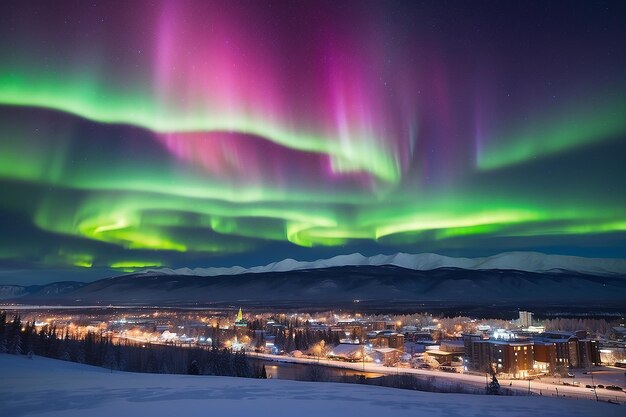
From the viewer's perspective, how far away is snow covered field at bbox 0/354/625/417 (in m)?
18.7

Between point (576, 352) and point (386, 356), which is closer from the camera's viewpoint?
point (576, 352)

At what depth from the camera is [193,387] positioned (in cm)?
2580

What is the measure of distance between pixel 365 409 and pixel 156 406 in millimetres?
9099

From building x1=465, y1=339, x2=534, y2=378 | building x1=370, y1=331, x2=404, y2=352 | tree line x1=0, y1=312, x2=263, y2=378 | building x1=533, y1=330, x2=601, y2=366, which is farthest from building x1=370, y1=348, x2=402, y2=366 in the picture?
tree line x1=0, y1=312, x2=263, y2=378

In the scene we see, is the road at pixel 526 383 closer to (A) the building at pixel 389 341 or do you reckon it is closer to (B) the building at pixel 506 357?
(B) the building at pixel 506 357

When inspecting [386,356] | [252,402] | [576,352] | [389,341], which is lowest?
[386,356]

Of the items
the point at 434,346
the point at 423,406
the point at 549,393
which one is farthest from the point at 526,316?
the point at 423,406

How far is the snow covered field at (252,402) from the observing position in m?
18.7

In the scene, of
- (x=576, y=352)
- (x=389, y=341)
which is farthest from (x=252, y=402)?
(x=389, y=341)

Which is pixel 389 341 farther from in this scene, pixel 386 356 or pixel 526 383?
pixel 526 383

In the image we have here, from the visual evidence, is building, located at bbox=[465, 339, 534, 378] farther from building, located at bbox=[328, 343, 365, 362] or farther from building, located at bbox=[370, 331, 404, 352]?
building, located at bbox=[370, 331, 404, 352]

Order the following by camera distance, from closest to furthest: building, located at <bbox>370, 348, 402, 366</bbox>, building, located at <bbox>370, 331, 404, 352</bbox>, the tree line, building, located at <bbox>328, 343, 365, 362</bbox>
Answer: the tree line → building, located at <bbox>370, 348, 402, 366</bbox> → building, located at <bbox>328, 343, 365, 362</bbox> → building, located at <bbox>370, 331, 404, 352</bbox>

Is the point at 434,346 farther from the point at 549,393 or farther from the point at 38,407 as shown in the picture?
the point at 38,407

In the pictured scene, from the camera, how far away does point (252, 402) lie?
813 inches
